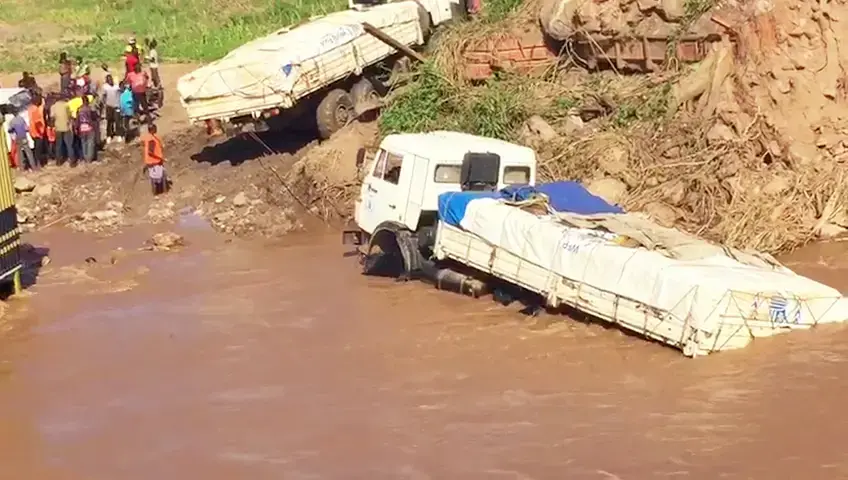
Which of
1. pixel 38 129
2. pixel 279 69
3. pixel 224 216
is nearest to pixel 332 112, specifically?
pixel 279 69

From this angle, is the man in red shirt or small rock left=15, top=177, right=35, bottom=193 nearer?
small rock left=15, top=177, right=35, bottom=193

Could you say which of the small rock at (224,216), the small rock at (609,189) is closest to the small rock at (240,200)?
the small rock at (224,216)

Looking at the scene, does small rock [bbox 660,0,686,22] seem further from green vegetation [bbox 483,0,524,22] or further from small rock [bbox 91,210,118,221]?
small rock [bbox 91,210,118,221]

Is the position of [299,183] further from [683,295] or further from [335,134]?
[683,295]

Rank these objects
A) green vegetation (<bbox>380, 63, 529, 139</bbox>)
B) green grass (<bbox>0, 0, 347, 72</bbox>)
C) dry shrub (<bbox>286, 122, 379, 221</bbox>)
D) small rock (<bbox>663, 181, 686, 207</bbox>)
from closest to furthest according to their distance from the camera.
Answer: small rock (<bbox>663, 181, 686, 207</bbox>), green vegetation (<bbox>380, 63, 529, 139</bbox>), dry shrub (<bbox>286, 122, 379, 221</bbox>), green grass (<bbox>0, 0, 347, 72</bbox>)

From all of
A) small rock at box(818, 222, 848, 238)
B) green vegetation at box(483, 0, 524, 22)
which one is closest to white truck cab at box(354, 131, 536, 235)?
small rock at box(818, 222, 848, 238)

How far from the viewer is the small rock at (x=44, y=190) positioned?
801 inches

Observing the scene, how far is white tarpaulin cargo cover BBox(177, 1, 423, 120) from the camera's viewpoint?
19016 mm

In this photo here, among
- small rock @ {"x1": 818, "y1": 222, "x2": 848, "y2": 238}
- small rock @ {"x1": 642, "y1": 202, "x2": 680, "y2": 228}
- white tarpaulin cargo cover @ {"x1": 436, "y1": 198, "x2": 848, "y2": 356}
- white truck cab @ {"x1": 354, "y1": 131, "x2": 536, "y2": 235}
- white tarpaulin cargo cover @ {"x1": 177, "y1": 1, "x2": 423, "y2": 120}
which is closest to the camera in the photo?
white tarpaulin cargo cover @ {"x1": 436, "y1": 198, "x2": 848, "y2": 356}

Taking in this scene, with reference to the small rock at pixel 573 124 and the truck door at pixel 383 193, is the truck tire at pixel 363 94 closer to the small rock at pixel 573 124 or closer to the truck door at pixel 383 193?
the small rock at pixel 573 124

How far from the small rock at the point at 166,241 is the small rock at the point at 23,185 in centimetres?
360

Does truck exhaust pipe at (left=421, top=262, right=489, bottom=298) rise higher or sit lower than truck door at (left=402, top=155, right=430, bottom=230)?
lower

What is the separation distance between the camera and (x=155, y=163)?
20.0 meters

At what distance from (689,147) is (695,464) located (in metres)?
7.82
